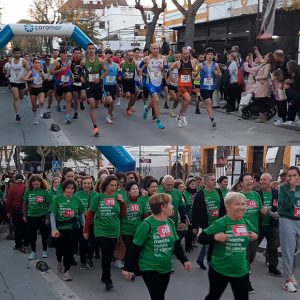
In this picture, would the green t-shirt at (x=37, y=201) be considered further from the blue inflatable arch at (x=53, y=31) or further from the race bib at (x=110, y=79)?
the blue inflatable arch at (x=53, y=31)

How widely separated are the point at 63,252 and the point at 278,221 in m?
2.99

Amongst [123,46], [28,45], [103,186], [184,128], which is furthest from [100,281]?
[28,45]

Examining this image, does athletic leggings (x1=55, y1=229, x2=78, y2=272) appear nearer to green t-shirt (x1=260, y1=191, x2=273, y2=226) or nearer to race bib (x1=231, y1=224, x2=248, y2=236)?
green t-shirt (x1=260, y1=191, x2=273, y2=226)

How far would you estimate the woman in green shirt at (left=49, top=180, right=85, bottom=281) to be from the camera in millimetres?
6949

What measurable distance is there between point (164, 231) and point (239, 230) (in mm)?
722

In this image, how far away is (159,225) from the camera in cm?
493

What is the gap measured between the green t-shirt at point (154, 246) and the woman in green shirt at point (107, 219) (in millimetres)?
1624

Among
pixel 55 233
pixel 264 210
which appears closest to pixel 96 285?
pixel 55 233

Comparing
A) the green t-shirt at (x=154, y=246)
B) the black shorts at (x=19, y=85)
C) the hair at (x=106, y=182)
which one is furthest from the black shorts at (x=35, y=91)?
the green t-shirt at (x=154, y=246)

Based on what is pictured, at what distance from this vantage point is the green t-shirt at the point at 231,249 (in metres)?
4.84

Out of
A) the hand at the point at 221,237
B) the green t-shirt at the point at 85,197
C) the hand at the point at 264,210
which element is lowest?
the green t-shirt at the point at 85,197

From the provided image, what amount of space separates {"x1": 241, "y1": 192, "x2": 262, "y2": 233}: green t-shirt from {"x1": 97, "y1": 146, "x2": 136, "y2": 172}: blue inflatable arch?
5440 mm

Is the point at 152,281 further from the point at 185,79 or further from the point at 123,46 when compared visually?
the point at 123,46

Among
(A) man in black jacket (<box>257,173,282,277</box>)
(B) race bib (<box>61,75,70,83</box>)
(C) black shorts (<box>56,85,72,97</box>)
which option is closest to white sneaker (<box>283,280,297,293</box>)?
(A) man in black jacket (<box>257,173,282,277</box>)
